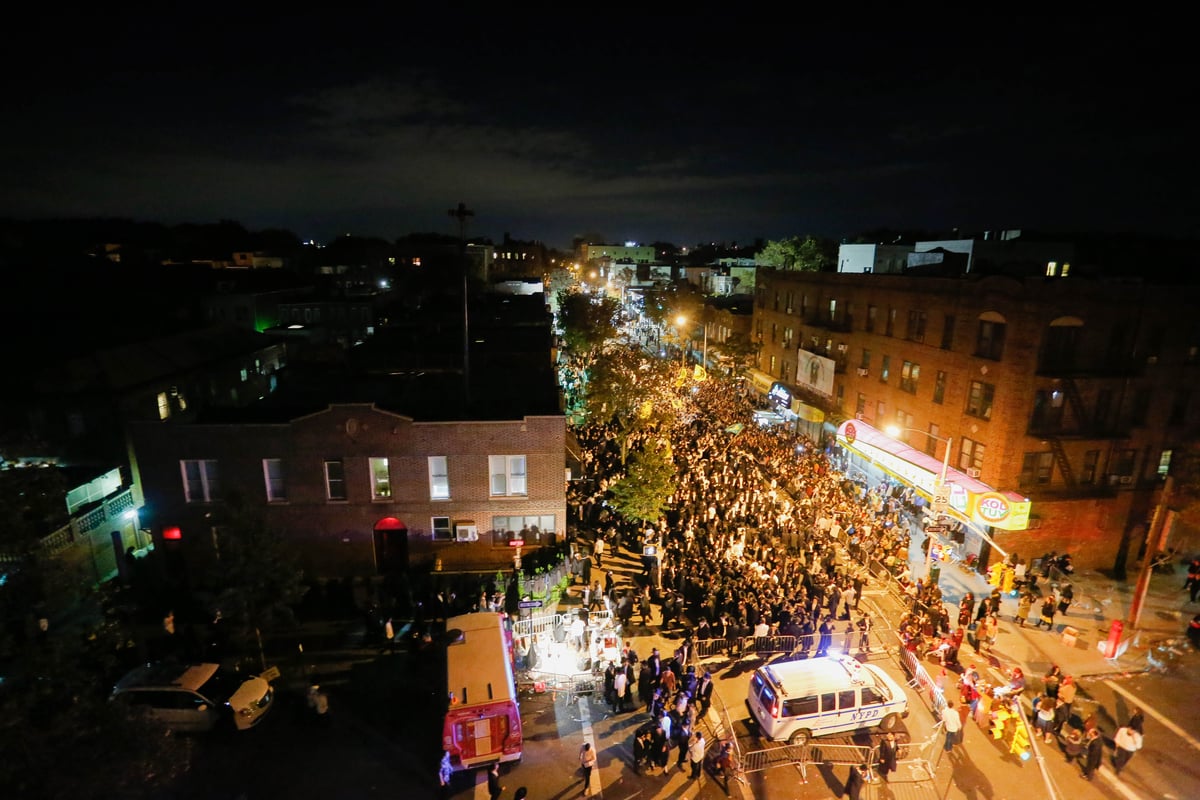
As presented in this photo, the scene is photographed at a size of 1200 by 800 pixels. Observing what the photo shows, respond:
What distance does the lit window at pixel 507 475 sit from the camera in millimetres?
22281

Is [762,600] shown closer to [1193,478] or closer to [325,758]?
[325,758]

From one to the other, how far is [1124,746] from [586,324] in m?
53.4

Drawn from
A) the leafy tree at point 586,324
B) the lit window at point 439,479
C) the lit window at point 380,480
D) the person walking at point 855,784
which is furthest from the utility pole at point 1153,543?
the leafy tree at point 586,324

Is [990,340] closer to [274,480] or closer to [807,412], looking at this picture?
[807,412]

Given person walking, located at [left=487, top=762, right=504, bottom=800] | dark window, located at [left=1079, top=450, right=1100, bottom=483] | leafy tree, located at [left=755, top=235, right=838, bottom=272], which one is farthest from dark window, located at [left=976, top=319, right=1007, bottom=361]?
leafy tree, located at [left=755, top=235, right=838, bottom=272]

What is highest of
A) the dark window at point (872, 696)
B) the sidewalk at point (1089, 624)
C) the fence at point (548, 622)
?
the dark window at point (872, 696)

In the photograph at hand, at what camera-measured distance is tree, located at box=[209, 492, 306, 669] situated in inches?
612

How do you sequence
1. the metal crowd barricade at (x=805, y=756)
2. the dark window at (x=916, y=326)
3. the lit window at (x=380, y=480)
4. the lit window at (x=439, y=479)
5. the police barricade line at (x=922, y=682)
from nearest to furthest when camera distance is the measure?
the metal crowd barricade at (x=805, y=756), the police barricade line at (x=922, y=682), the lit window at (x=380, y=480), the lit window at (x=439, y=479), the dark window at (x=916, y=326)

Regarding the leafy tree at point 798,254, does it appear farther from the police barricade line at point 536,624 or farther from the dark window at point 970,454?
the police barricade line at point 536,624

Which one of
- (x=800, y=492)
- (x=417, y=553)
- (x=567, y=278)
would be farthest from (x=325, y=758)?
(x=567, y=278)

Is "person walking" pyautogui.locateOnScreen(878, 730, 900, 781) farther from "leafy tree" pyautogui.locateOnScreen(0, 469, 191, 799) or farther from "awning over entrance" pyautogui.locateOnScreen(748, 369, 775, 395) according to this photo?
"awning over entrance" pyautogui.locateOnScreen(748, 369, 775, 395)

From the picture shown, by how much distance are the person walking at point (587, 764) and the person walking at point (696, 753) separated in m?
2.18

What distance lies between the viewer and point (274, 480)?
21.7m

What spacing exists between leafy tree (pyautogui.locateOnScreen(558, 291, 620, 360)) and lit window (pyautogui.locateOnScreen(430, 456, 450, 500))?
107 ft
